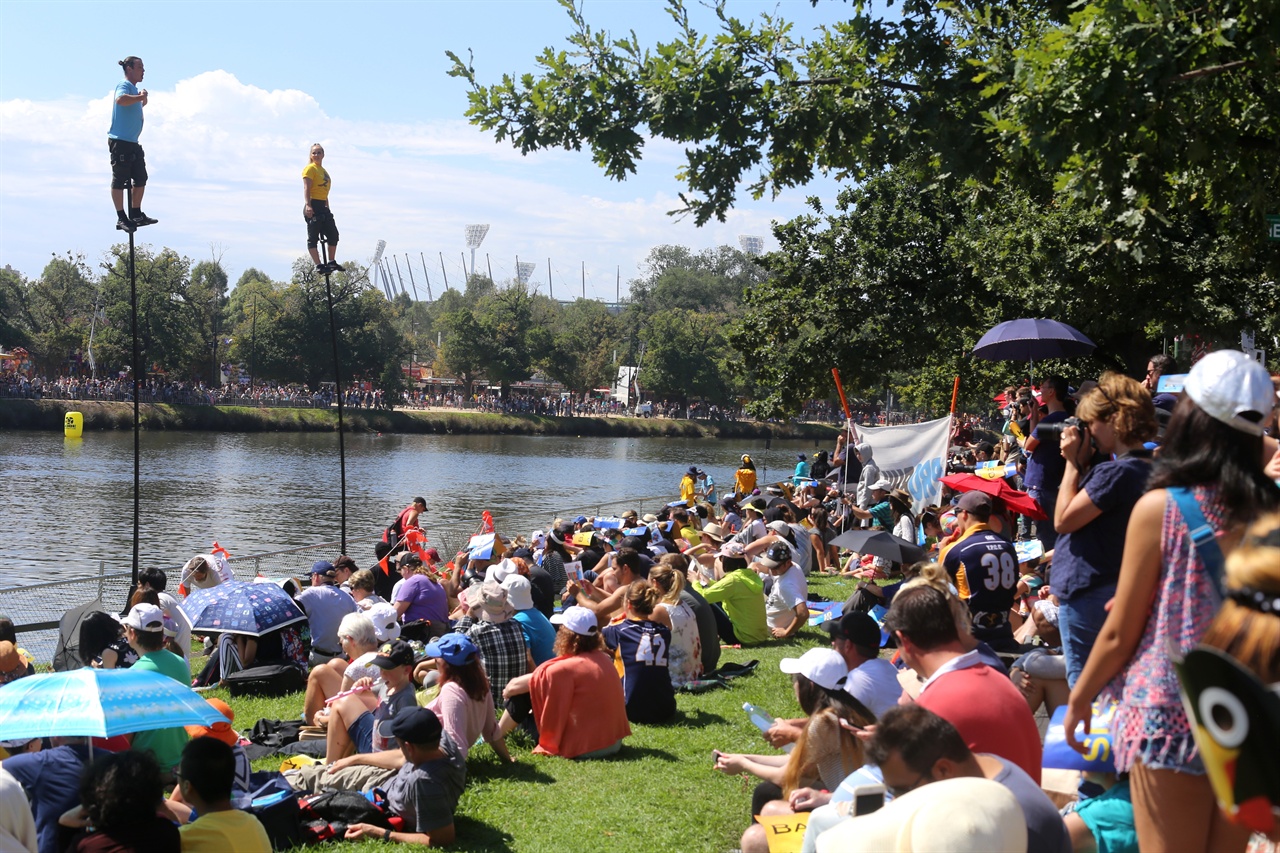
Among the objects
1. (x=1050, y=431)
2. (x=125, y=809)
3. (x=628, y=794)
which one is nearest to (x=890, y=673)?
(x=628, y=794)

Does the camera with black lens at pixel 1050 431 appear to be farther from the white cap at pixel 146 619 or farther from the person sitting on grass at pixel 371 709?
the white cap at pixel 146 619

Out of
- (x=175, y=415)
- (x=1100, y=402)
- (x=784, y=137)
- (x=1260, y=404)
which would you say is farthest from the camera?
(x=175, y=415)

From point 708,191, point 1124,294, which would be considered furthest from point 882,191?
point 708,191

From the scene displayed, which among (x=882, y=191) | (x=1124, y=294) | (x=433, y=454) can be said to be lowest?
(x=433, y=454)

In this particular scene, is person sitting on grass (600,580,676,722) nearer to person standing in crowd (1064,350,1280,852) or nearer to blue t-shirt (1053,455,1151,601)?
blue t-shirt (1053,455,1151,601)

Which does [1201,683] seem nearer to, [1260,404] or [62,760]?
[1260,404]

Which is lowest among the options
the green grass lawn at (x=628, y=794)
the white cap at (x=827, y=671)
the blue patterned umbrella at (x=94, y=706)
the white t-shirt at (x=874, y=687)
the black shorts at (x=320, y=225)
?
the green grass lawn at (x=628, y=794)

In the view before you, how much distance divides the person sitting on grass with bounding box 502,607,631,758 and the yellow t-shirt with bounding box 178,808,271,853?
315 cm

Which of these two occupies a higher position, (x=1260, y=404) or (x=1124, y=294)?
(x=1124, y=294)

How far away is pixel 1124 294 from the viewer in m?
17.0

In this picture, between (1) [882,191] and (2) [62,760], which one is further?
(1) [882,191]

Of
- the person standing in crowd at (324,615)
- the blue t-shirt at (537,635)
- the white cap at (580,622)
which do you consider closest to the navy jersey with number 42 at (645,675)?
the blue t-shirt at (537,635)

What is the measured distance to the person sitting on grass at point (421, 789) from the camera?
21.2ft

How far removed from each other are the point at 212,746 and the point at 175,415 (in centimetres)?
7723
